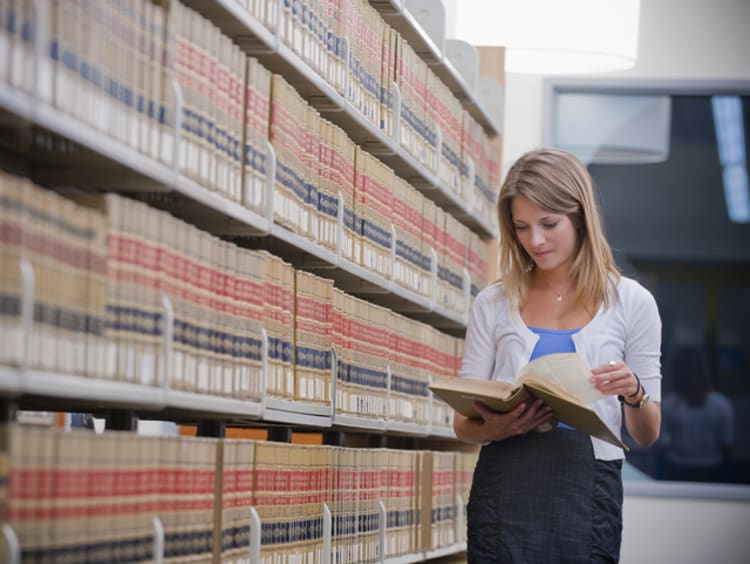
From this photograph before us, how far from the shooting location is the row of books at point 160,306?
6.12 ft

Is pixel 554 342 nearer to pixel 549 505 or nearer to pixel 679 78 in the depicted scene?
pixel 549 505

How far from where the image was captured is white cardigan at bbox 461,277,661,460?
2.77 meters

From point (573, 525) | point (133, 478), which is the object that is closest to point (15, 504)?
point (133, 478)

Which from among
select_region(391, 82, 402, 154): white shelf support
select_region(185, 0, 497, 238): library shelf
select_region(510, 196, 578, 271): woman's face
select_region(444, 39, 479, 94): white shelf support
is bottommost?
select_region(510, 196, 578, 271): woman's face

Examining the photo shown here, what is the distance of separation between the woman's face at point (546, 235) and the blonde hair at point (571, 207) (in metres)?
0.02

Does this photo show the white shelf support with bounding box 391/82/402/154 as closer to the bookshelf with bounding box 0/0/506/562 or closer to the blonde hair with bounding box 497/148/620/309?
the bookshelf with bounding box 0/0/506/562

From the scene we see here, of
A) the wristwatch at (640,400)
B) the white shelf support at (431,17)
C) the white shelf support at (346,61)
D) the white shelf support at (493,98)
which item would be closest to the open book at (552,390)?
the wristwatch at (640,400)

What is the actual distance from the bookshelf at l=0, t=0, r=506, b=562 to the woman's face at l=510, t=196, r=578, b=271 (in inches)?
22.6

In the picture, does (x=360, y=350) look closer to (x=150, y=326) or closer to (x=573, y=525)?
(x=573, y=525)

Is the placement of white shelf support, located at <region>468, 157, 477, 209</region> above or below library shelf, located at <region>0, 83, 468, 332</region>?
above

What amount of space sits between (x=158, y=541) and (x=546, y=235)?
1151 mm

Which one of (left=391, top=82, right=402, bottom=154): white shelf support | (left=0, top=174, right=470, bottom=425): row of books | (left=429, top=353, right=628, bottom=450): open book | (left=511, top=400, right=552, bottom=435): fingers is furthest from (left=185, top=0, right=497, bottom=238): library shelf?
(left=511, top=400, right=552, bottom=435): fingers

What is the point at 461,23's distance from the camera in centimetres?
523

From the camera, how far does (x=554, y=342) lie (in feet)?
9.19
